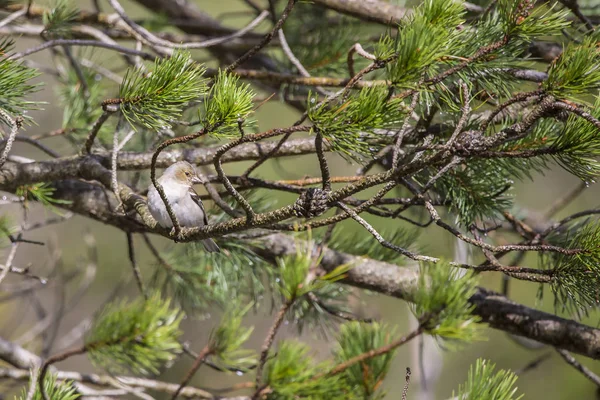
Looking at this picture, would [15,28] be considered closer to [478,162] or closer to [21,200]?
[21,200]

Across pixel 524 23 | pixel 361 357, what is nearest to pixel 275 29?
pixel 524 23

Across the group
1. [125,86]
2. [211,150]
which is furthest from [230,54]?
[125,86]

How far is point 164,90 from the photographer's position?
130 centimetres

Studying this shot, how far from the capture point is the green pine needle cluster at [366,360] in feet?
5.01

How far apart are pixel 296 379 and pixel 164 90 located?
0.79 meters

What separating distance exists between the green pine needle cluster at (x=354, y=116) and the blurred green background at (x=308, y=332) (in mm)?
2245

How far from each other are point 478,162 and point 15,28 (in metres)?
1.73

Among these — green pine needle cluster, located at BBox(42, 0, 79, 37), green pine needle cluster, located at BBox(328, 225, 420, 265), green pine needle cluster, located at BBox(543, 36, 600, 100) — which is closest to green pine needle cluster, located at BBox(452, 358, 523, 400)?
green pine needle cluster, located at BBox(543, 36, 600, 100)

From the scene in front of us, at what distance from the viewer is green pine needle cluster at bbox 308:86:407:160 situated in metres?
1.13

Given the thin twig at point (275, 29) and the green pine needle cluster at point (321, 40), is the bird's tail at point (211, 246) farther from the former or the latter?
the green pine needle cluster at point (321, 40)

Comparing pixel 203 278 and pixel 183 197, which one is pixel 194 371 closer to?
pixel 203 278

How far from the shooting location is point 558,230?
185cm

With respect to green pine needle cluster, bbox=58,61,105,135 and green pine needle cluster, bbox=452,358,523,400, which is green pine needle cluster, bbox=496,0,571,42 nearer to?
green pine needle cluster, bbox=452,358,523,400

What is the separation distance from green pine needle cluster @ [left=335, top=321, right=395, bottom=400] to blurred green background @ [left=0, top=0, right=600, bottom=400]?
1.84 metres
